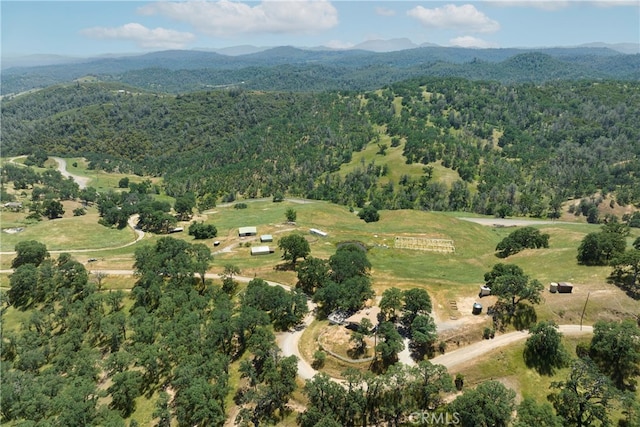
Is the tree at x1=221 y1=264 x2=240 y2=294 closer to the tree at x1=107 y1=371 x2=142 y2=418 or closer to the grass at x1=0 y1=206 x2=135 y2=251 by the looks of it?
the tree at x1=107 y1=371 x2=142 y2=418

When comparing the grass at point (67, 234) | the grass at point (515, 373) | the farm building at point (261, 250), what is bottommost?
the grass at point (67, 234)

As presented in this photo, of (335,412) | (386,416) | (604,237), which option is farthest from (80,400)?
(604,237)

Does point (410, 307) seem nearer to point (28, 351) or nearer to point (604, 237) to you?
point (604, 237)

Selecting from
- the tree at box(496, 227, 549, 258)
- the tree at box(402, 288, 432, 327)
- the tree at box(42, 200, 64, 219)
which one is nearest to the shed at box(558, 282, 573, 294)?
the tree at box(402, 288, 432, 327)

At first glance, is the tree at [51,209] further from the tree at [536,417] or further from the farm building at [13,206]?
the tree at [536,417]

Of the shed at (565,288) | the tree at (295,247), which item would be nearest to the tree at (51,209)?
the tree at (295,247)

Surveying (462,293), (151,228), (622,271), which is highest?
(622,271)
